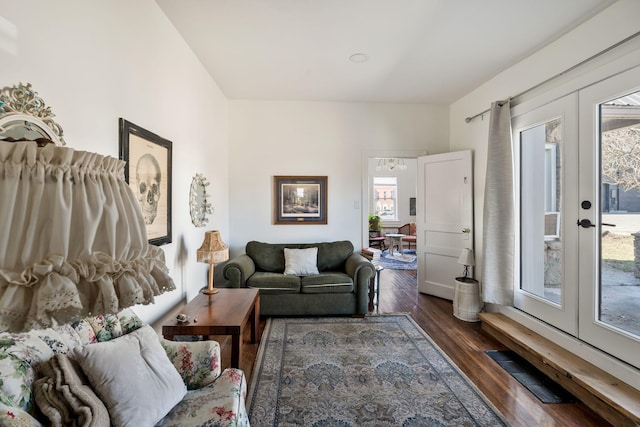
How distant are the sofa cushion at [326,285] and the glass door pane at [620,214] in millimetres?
2150

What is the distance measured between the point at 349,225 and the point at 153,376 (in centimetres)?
341

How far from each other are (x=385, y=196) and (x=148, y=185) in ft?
27.7

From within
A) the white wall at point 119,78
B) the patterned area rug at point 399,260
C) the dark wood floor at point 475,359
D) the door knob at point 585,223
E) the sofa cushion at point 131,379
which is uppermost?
the white wall at point 119,78

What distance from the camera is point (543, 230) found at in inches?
112

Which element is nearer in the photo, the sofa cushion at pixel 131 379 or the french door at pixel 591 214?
the sofa cushion at pixel 131 379

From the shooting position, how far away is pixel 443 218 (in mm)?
4125

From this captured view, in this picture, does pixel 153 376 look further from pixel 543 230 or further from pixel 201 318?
pixel 543 230

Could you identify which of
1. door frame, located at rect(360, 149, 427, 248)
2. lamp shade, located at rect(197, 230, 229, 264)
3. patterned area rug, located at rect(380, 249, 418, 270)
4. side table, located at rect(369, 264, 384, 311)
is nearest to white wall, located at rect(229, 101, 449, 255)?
door frame, located at rect(360, 149, 427, 248)

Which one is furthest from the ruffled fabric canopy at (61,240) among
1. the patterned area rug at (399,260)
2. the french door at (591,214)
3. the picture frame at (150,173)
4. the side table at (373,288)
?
the patterned area rug at (399,260)

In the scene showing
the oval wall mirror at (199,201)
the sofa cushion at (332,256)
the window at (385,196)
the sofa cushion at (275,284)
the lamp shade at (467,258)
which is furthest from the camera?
the window at (385,196)

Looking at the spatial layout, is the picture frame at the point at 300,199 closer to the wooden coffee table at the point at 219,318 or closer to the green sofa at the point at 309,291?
the green sofa at the point at 309,291

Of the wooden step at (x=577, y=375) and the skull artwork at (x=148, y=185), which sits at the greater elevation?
the skull artwork at (x=148, y=185)

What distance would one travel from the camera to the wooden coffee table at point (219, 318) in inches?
80.6

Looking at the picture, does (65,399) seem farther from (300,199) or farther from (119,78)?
(300,199)
